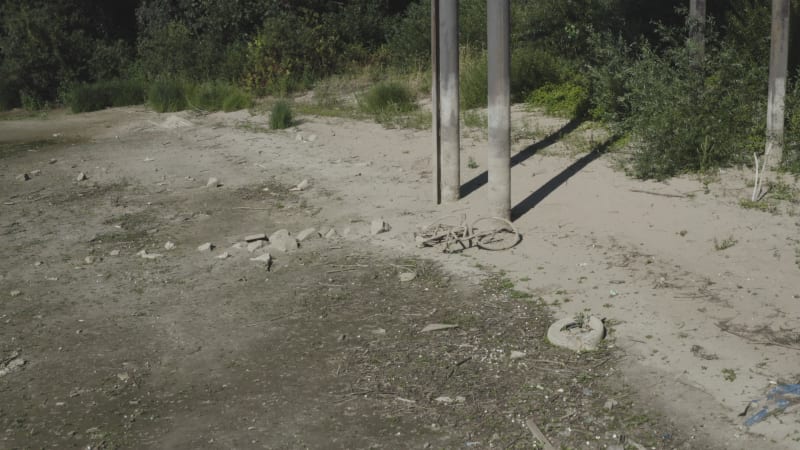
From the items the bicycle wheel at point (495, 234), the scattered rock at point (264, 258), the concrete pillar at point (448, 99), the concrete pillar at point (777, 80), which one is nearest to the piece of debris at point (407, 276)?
the bicycle wheel at point (495, 234)

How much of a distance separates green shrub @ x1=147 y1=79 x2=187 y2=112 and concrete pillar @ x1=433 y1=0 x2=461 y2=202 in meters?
7.26

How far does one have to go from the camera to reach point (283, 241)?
786cm

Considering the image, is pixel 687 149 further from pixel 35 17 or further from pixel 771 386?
pixel 35 17

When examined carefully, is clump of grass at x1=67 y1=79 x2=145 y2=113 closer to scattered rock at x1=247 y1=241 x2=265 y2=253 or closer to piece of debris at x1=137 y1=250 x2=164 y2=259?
piece of debris at x1=137 y1=250 x2=164 y2=259

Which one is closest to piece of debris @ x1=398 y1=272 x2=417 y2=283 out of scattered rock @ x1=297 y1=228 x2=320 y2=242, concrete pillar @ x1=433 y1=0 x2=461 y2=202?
scattered rock @ x1=297 y1=228 x2=320 y2=242

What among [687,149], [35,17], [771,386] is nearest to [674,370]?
[771,386]

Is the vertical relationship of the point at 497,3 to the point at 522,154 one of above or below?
above

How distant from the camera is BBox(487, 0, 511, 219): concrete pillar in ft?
24.4

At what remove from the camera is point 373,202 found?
8.90 meters

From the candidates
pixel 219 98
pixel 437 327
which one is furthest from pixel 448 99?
pixel 219 98

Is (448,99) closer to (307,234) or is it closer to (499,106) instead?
(499,106)

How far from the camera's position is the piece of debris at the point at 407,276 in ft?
22.9

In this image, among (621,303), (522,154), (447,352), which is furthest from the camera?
(522,154)

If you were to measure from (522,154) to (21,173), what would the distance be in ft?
19.2
